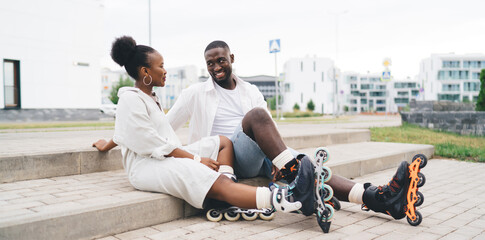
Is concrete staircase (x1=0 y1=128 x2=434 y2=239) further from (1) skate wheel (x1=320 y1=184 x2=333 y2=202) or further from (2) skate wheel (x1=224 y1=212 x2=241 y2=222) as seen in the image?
(1) skate wheel (x1=320 y1=184 x2=333 y2=202)

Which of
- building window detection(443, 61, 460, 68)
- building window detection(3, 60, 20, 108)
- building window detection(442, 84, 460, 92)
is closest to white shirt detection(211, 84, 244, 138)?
building window detection(3, 60, 20, 108)

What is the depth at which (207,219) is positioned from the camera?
9.92 ft

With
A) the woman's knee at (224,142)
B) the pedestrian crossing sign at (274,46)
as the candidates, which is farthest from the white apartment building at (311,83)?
the woman's knee at (224,142)

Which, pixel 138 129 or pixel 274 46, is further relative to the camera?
pixel 274 46

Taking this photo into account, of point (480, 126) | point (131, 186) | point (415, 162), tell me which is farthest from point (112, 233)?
point (480, 126)

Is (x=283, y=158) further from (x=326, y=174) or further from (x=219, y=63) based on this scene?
(x=219, y=63)

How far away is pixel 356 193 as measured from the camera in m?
3.04

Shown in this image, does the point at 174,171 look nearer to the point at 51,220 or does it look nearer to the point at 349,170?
the point at 51,220

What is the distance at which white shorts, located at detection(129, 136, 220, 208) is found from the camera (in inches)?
107

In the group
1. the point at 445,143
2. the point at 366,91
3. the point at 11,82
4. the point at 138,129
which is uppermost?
the point at 366,91

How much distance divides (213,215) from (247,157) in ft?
1.73

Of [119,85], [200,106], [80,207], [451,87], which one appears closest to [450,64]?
[451,87]

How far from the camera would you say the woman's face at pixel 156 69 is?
2982 mm

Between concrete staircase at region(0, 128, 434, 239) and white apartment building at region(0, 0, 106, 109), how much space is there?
1674 cm
